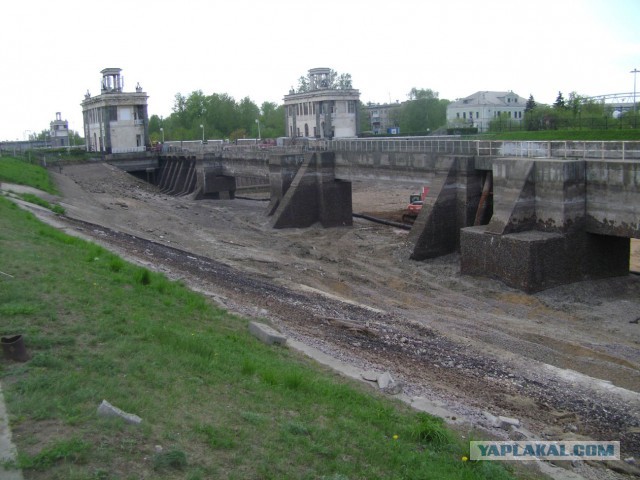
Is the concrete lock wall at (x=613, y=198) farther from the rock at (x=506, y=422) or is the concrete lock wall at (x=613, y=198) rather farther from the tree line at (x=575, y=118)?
the tree line at (x=575, y=118)

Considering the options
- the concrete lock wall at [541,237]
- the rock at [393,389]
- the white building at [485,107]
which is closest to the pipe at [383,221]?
the concrete lock wall at [541,237]

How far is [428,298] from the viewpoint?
982 inches

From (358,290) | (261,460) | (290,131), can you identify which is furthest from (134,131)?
(261,460)

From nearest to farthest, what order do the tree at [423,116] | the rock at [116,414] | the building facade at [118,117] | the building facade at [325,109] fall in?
the rock at [116,414] → the building facade at [325,109] → the building facade at [118,117] → the tree at [423,116]

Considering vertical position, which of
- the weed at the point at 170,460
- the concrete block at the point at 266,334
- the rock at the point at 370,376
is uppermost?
the weed at the point at 170,460

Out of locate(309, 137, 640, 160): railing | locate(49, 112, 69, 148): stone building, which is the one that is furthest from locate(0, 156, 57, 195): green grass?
locate(49, 112, 69, 148): stone building

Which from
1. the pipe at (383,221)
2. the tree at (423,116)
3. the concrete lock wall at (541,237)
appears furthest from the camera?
the tree at (423,116)

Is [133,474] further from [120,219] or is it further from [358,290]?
[120,219]

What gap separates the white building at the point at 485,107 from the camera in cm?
10269

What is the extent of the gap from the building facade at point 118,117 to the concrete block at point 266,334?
207 ft

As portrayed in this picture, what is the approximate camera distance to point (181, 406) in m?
8.97

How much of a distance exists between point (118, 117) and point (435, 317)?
62.2 metres

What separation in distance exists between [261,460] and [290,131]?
237 ft

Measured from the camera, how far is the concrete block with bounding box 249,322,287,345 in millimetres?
13828
